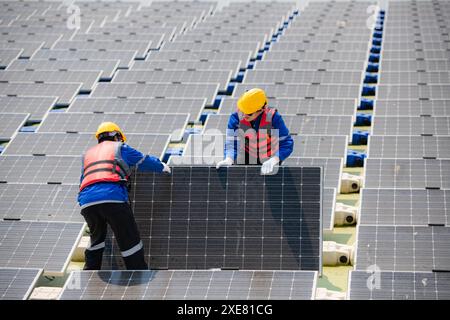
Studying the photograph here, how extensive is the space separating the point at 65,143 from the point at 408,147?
257 inches

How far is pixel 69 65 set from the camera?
2456 cm

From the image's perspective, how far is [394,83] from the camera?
2095 cm

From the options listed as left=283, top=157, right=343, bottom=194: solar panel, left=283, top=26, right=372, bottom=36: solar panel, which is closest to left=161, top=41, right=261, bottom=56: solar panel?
left=283, top=26, right=372, bottom=36: solar panel

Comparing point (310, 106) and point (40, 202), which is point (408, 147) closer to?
point (310, 106)

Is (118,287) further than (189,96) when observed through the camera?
No

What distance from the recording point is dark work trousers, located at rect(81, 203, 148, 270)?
34.7 ft

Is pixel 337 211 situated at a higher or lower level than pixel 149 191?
lower

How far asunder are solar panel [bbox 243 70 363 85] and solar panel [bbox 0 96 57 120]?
4.75m

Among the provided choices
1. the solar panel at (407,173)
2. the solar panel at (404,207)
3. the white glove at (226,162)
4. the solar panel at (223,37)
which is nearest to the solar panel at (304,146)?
the solar panel at (407,173)

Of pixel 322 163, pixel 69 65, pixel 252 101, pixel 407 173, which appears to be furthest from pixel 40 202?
pixel 69 65

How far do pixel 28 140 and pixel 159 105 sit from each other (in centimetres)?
338

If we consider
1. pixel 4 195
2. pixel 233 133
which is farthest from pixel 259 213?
pixel 4 195

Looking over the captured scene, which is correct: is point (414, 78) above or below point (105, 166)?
below

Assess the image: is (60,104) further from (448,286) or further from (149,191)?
Answer: (448,286)
